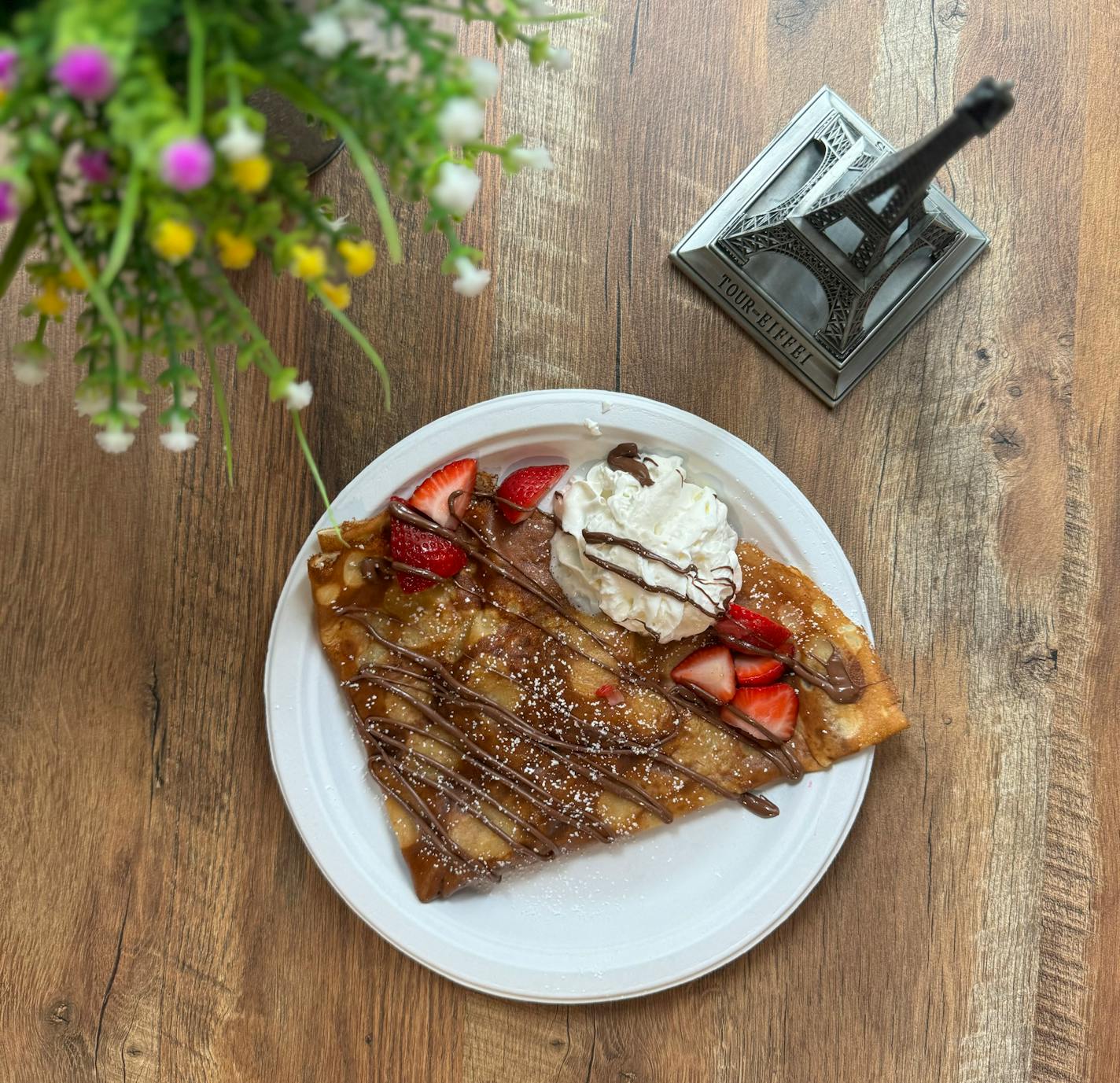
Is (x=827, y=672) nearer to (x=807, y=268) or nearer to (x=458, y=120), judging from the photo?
(x=807, y=268)

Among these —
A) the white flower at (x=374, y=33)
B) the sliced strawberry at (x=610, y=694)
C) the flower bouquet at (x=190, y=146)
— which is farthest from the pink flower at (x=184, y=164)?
the sliced strawberry at (x=610, y=694)

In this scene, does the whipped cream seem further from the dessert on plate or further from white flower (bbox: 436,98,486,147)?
white flower (bbox: 436,98,486,147)

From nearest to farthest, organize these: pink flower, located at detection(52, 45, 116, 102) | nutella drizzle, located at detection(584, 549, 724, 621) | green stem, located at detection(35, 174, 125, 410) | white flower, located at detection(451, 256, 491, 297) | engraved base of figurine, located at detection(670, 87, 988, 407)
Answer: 1. pink flower, located at detection(52, 45, 116, 102)
2. green stem, located at detection(35, 174, 125, 410)
3. white flower, located at detection(451, 256, 491, 297)
4. nutella drizzle, located at detection(584, 549, 724, 621)
5. engraved base of figurine, located at detection(670, 87, 988, 407)

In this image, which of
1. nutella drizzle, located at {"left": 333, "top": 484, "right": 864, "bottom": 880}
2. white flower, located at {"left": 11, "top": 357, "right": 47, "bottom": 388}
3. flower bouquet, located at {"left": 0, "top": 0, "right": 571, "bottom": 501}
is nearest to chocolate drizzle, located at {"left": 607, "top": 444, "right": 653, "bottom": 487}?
nutella drizzle, located at {"left": 333, "top": 484, "right": 864, "bottom": 880}

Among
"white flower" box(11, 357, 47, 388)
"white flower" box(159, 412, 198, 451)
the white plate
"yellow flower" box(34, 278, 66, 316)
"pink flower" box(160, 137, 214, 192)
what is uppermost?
"pink flower" box(160, 137, 214, 192)

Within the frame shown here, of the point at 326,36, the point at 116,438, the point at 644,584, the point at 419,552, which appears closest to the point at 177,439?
the point at 116,438

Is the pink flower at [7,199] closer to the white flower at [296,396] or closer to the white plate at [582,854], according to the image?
the white flower at [296,396]

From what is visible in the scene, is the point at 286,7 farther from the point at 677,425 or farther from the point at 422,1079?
the point at 422,1079
